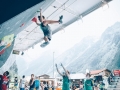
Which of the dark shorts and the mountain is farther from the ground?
the mountain

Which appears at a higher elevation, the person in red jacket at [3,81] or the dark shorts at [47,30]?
the dark shorts at [47,30]

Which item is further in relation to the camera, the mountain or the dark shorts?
the mountain

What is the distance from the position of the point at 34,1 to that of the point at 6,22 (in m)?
0.86

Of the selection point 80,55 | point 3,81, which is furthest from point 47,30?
point 80,55

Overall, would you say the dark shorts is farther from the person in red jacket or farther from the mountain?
the mountain

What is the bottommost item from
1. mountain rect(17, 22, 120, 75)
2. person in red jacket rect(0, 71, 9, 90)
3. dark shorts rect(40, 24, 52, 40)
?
person in red jacket rect(0, 71, 9, 90)

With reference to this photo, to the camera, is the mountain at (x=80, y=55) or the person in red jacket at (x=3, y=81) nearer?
the person in red jacket at (x=3, y=81)

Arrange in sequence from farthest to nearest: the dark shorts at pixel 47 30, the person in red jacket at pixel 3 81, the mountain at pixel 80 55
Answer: the mountain at pixel 80 55 < the person in red jacket at pixel 3 81 < the dark shorts at pixel 47 30

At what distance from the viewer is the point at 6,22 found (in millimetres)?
3074

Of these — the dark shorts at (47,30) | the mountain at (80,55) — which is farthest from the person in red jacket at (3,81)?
the mountain at (80,55)

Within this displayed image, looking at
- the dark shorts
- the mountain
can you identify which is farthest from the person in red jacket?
the mountain

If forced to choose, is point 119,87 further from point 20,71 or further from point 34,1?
point 20,71

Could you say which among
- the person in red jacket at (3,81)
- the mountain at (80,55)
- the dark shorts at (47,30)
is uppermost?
the mountain at (80,55)

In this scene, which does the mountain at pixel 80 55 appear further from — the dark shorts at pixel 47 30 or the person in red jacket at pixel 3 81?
the dark shorts at pixel 47 30
